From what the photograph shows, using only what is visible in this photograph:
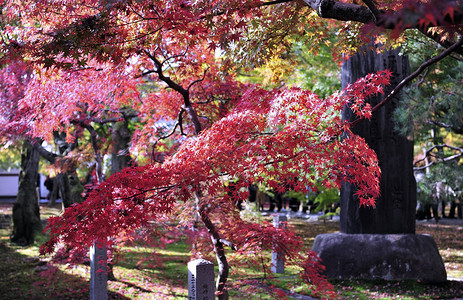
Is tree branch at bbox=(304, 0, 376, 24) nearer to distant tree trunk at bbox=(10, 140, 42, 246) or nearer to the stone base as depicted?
the stone base

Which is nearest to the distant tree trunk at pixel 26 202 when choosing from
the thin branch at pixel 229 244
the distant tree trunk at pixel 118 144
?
the distant tree trunk at pixel 118 144

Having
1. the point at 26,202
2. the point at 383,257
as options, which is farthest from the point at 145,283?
the point at 26,202

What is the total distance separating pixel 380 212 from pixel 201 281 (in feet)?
20.1

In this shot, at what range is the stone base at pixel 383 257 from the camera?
9195 mm

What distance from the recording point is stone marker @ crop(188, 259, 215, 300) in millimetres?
4750

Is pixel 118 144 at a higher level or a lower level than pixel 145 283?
higher

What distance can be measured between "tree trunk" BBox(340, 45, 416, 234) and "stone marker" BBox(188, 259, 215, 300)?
5815 millimetres

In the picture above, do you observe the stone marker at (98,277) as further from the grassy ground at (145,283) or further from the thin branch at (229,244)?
the thin branch at (229,244)

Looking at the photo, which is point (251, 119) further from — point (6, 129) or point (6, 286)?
point (6, 286)

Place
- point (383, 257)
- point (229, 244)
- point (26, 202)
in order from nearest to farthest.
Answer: point (229, 244) < point (383, 257) < point (26, 202)

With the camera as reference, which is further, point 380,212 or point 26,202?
point 26,202

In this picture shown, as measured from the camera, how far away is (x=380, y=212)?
984 cm

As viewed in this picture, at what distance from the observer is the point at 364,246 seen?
957 centimetres

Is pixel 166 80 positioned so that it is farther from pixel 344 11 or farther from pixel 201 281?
pixel 344 11
